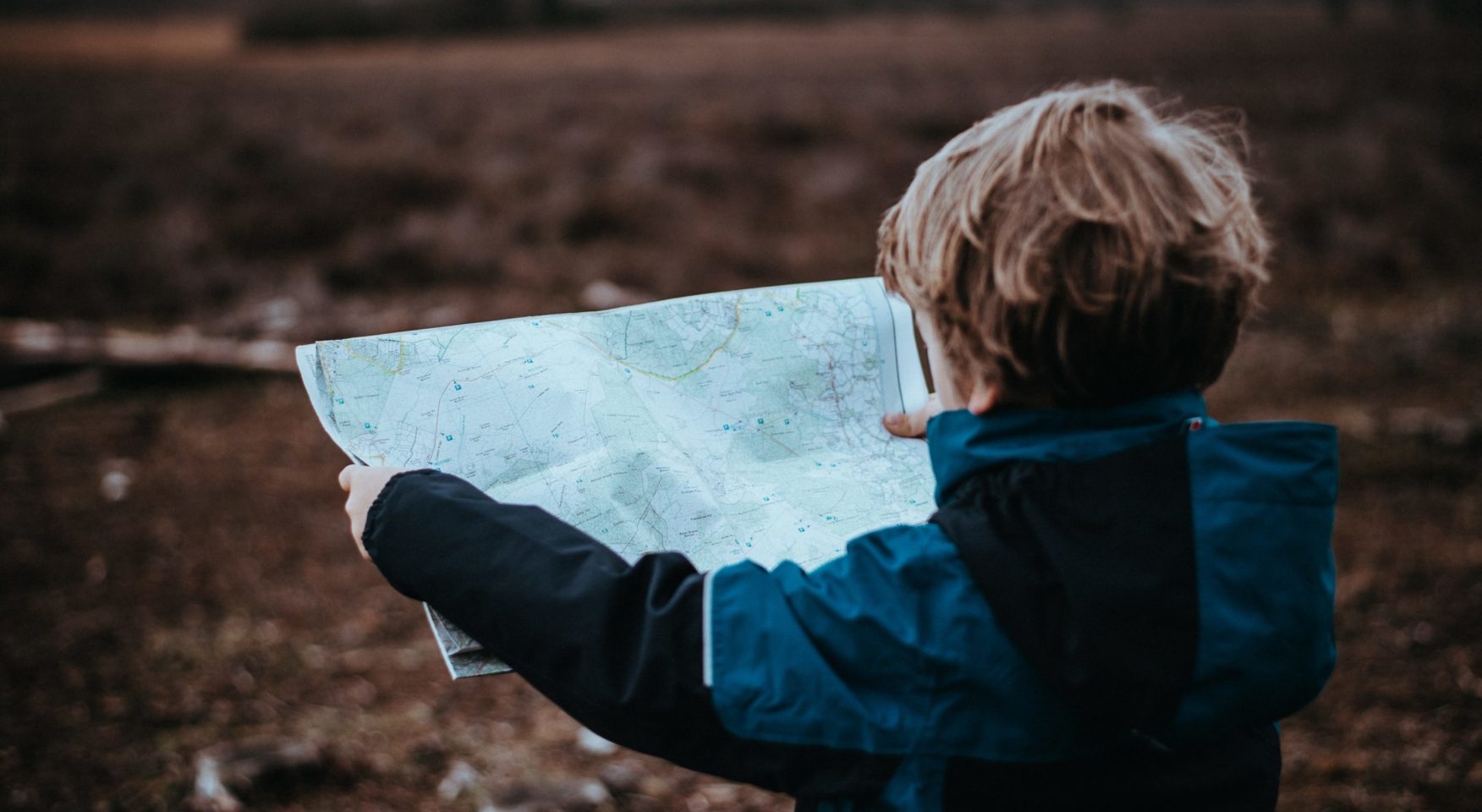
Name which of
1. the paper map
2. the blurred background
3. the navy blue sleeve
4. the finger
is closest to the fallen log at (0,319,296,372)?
the blurred background

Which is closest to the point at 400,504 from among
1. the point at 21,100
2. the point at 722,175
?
the point at 722,175

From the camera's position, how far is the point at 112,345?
638 centimetres

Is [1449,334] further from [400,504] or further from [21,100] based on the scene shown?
[21,100]

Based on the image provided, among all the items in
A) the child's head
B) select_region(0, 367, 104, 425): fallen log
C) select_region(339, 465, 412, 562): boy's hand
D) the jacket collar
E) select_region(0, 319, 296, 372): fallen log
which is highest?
the child's head

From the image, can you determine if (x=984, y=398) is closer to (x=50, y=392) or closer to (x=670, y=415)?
(x=670, y=415)

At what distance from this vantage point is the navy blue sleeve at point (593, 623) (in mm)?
1044

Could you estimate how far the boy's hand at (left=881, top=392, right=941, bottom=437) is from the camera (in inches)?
62.8

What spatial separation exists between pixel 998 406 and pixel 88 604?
4073mm

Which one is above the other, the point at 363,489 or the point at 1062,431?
the point at 1062,431

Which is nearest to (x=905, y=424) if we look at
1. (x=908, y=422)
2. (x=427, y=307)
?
(x=908, y=422)

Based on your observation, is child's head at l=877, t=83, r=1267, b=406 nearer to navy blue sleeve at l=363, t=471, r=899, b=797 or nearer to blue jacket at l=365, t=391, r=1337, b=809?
blue jacket at l=365, t=391, r=1337, b=809

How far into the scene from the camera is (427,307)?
8172 millimetres

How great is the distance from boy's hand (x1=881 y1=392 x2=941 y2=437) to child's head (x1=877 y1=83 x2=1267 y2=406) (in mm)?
492

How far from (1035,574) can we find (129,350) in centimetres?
684
